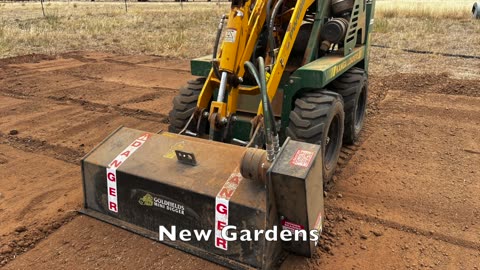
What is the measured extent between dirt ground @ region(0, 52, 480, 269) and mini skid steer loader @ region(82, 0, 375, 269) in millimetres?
220

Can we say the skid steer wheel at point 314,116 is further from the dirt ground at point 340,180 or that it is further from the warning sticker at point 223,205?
the warning sticker at point 223,205

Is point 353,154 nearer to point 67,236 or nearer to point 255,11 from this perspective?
point 255,11

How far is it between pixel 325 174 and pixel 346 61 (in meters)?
1.29

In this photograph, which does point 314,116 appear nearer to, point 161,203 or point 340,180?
point 340,180

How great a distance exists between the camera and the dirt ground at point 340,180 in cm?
306

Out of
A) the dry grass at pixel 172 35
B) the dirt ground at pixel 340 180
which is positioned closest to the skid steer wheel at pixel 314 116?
the dirt ground at pixel 340 180

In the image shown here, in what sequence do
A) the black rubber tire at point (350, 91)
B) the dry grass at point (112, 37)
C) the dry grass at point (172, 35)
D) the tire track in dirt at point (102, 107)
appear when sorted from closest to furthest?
the black rubber tire at point (350, 91)
the tire track in dirt at point (102, 107)
the dry grass at point (172, 35)
the dry grass at point (112, 37)

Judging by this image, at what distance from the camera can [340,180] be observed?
427cm


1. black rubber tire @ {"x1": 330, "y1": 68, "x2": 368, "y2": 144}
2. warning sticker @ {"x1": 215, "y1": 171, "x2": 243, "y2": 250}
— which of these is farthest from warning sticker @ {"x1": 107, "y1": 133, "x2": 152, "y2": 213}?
black rubber tire @ {"x1": 330, "y1": 68, "x2": 368, "y2": 144}

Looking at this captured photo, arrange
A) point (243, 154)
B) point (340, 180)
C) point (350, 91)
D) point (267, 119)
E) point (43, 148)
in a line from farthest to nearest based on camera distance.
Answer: point (43, 148), point (350, 91), point (340, 180), point (243, 154), point (267, 119)

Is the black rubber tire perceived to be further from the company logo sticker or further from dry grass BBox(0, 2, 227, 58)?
dry grass BBox(0, 2, 227, 58)

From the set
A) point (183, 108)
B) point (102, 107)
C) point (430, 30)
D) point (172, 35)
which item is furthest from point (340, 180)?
point (430, 30)

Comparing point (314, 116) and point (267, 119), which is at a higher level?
point (267, 119)

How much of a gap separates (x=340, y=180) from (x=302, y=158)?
5.63 feet
